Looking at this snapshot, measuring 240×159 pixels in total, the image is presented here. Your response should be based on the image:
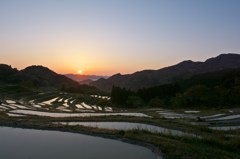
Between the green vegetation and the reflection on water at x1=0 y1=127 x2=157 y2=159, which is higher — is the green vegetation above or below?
above

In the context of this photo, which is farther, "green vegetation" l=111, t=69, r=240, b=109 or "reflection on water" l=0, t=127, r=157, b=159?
"green vegetation" l=111, t=69, r=240, b=109

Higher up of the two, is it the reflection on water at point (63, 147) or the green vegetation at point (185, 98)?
the green vegetation at point (185, 98)

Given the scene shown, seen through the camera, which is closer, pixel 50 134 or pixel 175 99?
pixel 50 134

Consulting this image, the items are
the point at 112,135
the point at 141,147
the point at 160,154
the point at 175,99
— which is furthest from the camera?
the point at 175,99

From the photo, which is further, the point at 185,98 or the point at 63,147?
the point at 185,98

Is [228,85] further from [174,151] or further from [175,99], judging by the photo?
[174,151]

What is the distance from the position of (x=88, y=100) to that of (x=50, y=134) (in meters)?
56.5

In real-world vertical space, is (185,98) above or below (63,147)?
above

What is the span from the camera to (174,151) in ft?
45.3

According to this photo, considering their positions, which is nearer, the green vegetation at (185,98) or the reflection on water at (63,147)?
the reflection on water at (63,147)

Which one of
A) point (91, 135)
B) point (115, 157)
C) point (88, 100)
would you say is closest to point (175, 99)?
point (88, 100)

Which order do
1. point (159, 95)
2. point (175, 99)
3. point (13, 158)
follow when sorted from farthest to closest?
point (159, 95) → point (175, 99) → point (13, 158)

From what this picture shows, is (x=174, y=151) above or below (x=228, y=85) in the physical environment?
below

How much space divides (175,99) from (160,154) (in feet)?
188
